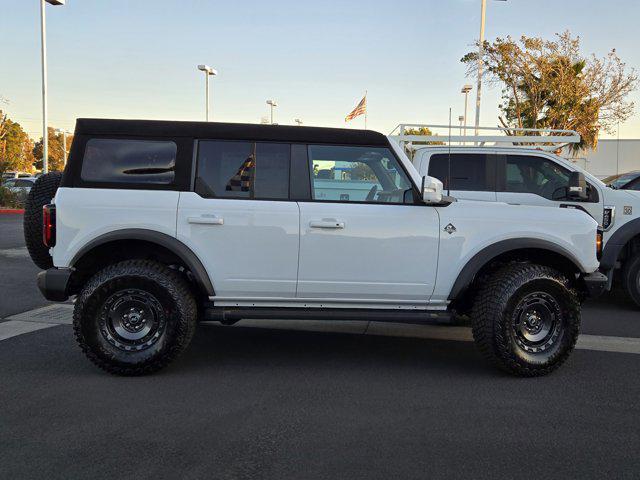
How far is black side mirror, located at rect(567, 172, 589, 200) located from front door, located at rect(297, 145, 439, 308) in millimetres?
2763

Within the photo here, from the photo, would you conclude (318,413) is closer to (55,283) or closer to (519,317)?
(519,317)

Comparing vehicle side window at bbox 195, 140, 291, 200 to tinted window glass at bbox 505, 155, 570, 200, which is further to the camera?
tinted window glass at bbox 505, 155, 570, 200

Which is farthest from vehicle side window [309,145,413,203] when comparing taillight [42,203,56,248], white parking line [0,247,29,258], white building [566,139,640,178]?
white building [566,139,640,178]

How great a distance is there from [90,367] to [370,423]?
2.47m

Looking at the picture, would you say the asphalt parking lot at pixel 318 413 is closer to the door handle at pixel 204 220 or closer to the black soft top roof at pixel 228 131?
the door handle at pixel 204 220

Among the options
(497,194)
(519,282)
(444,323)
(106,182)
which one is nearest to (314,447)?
(444,323)

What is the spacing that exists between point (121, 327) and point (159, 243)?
75 cm

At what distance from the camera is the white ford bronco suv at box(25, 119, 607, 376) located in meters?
4.43

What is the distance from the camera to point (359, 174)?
466 cm

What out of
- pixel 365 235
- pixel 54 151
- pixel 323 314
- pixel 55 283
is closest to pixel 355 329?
pixel 323 314

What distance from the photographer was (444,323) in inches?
183

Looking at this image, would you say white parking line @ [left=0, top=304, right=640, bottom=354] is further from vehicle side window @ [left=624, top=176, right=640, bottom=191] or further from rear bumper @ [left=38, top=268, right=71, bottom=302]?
vehicle side window @ [left=624, top=176, right=640, bottom=191]

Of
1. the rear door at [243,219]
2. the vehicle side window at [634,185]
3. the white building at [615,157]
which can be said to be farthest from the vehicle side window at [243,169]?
the white building at [615,157]

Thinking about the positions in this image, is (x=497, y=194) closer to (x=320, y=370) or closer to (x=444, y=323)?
(x=444, y=323)
